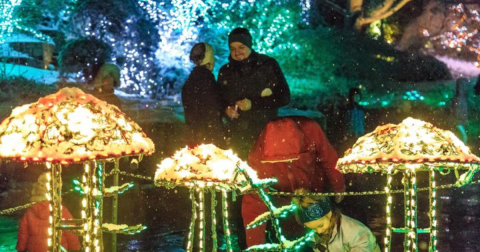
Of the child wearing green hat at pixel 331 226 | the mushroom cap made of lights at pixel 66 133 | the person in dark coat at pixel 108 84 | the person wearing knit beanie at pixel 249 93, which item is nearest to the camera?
the mushroom cap made of lights at pixel 66 133

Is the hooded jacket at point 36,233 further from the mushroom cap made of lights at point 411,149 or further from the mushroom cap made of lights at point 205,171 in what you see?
the mushroom cap made of lights at point 411,149

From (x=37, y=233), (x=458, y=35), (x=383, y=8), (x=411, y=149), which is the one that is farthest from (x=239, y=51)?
(x=458, y=35)

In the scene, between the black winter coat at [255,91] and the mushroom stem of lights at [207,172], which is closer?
the mushroom stem of lights at [207,172]

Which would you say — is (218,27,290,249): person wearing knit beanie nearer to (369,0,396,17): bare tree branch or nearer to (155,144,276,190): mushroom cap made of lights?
(155,144,276,190): mushroom cap made of lights

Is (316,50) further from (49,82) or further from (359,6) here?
(49,82)

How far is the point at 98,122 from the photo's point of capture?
13.0 ft

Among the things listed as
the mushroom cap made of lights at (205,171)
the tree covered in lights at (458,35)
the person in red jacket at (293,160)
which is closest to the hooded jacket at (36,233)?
the person in red jacket at (293,160)

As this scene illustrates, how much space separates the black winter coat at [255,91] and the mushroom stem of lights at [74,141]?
8.57ft

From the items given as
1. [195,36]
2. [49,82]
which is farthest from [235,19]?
[49,82]

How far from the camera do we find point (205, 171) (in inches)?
169

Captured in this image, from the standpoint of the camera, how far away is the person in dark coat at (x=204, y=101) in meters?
6.74

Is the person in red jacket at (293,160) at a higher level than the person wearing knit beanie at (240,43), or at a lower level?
lower

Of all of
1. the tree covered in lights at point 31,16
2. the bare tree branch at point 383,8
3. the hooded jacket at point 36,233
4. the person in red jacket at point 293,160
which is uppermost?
the bare tree branch at point 383,8

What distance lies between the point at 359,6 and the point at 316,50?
432 centimetres
